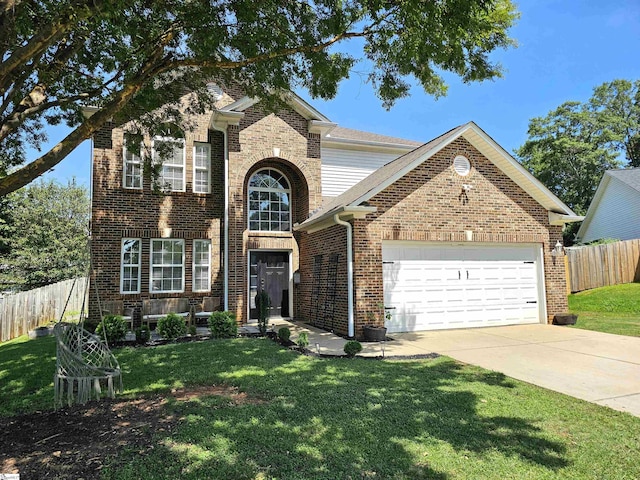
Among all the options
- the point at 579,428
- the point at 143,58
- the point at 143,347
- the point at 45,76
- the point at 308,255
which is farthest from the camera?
the point at 308,255

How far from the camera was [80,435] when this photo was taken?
13.8 feet

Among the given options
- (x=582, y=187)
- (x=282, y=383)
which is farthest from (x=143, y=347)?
(x=582, y=187)

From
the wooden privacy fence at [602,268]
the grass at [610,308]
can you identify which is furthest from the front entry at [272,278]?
the wooden privacy fence at [602,268]

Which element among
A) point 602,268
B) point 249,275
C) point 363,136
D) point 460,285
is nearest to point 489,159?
point 460,285

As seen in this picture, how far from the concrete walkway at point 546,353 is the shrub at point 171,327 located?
9.68 feet

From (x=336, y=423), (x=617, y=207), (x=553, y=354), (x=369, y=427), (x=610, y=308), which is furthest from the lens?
(x=617, y=207)

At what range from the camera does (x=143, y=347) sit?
31.1 ft

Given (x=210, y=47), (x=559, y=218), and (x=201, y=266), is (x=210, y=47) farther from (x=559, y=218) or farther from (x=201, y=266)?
(x=559, y=218)

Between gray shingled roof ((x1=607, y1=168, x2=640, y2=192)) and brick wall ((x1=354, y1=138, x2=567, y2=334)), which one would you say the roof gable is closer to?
brick wall ((x1=354, y1=138, x2=567, y2=334))

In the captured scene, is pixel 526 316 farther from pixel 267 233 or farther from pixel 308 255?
pixel 267 233

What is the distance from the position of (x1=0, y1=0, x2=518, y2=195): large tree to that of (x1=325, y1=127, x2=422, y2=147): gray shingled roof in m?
7.12

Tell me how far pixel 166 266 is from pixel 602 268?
18163 millimetres

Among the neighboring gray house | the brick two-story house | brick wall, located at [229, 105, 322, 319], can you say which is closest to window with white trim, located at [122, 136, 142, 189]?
the brick two-story house

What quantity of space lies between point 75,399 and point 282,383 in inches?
110
